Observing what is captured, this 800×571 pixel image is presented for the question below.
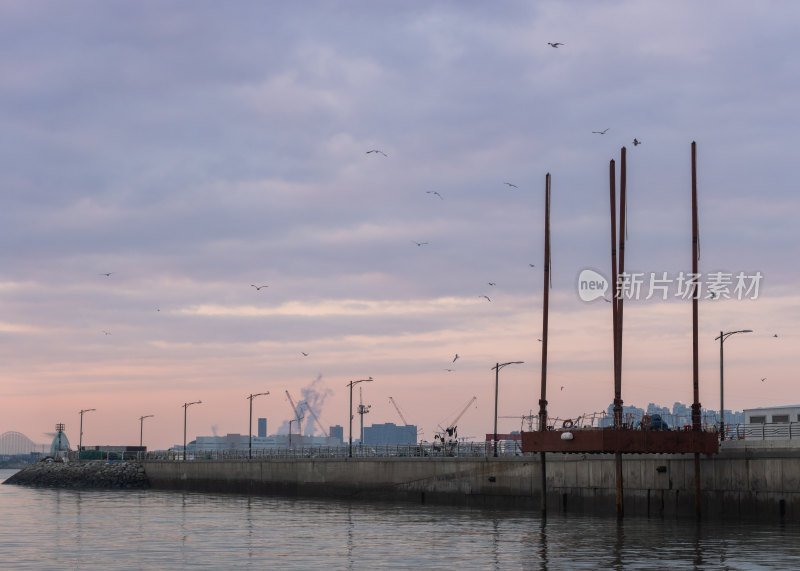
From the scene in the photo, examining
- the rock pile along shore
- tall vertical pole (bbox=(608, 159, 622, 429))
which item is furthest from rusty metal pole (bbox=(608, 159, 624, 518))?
the rock pile along shore

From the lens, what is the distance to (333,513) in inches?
3118

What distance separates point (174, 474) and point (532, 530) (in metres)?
91.0

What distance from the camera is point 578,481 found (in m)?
74.4

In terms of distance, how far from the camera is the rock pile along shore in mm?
149000

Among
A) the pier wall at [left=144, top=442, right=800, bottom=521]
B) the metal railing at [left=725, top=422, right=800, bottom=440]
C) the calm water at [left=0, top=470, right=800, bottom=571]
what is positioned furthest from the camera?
the metal railing at [left=725, top=422, right=800, bottom=440]

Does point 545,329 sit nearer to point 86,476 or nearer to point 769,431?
point 769,431

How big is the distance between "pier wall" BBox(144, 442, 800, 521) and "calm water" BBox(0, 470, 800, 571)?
2.53m

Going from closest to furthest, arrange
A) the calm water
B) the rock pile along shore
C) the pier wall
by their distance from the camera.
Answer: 1. the calm water
2. the pier wall
3. the rock pile along shore

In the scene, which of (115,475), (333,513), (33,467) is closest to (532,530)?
(333,513)

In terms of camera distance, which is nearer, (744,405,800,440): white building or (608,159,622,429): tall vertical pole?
(608,159,622,429): tall vertical pole

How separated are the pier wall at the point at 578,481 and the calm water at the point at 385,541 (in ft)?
8.31

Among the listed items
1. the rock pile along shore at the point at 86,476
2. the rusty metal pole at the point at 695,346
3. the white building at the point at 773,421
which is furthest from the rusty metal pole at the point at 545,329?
the rock pile along shore at the point at 86,476

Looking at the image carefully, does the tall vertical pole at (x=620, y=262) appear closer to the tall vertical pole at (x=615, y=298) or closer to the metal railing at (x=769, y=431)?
the tall vertical pole at (x=615, y=298)

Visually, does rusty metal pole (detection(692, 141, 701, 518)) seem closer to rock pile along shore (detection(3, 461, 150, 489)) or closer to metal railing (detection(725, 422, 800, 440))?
metal railing (detection(725, 422, 800, 440))
